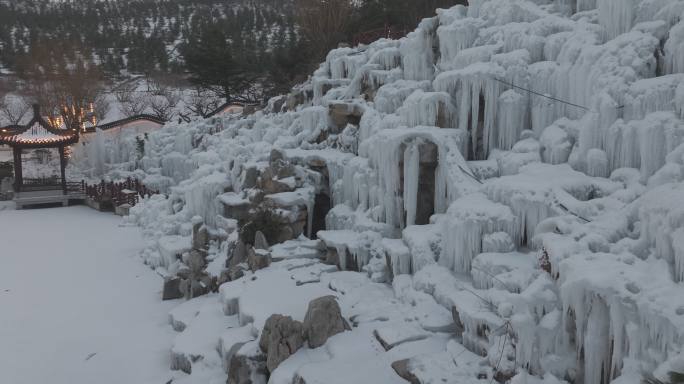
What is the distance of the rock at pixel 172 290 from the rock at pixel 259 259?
2.10 metres

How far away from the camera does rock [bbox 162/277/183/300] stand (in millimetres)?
10422

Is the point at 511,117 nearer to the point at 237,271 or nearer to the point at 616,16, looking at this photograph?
the point at 616,16

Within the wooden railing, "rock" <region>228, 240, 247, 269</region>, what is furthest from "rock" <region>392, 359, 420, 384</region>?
the wooden railing

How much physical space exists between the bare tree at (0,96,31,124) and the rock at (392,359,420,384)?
1445 inches

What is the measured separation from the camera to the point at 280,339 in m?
6.41

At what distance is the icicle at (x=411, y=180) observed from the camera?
8312mm

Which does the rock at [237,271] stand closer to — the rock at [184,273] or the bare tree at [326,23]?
the rock at [184,273]

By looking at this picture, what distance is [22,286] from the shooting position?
11250mm

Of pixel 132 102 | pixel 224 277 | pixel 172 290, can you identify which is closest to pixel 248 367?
pixel 224 277

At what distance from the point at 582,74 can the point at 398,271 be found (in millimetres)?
4147

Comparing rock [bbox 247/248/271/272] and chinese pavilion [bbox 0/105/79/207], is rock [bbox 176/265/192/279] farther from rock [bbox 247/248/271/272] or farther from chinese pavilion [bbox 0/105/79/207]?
chinese pavilion [bbox 0/105/79/207]

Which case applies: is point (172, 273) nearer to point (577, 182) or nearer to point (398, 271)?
point (398, 271)

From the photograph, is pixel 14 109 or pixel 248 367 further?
pixel 14 109

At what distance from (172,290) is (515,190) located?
7.55m
